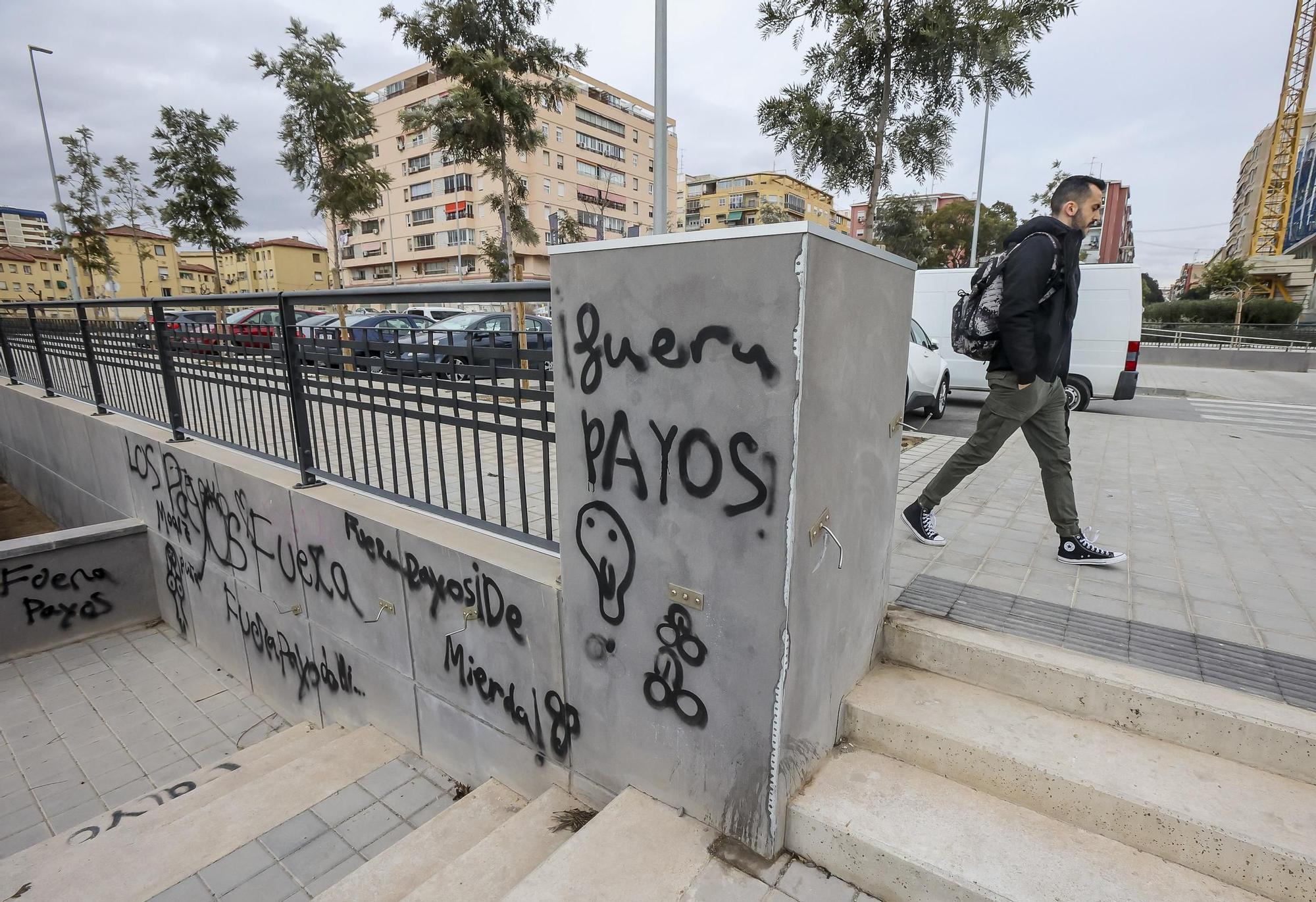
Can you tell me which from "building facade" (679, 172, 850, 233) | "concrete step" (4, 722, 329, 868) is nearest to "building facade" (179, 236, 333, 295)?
"building facade" (679, 172, 850, 233)

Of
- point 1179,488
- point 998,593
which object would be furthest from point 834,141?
point 998,593

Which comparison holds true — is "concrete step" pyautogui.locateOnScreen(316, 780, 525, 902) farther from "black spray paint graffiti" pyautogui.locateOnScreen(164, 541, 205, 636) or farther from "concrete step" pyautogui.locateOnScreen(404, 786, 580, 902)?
"black spray paint graffiti" pyautogui.locateOnScreen(164, 541, 205, 636)

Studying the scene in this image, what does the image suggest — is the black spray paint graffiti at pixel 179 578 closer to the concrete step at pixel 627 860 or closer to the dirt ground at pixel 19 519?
the dirt ground at pixel 19 519

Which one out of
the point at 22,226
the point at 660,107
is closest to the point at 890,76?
the point at 660,107

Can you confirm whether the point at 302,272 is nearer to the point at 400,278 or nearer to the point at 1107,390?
the point at 400,278

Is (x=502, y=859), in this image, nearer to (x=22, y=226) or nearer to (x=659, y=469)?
(x=659, y=469)

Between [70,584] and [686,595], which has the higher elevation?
[686,595]

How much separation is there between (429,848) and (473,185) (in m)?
56.4

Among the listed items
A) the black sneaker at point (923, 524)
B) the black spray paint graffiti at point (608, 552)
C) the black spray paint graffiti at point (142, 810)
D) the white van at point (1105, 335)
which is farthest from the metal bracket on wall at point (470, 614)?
the white van at point (1105, 335)

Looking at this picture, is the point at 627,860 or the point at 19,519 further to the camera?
the point at 19,519

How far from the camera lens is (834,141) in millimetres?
8039

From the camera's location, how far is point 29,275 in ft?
239

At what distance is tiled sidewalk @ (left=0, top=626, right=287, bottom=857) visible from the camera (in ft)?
13.6

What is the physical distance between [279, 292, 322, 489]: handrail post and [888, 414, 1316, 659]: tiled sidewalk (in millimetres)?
3439
